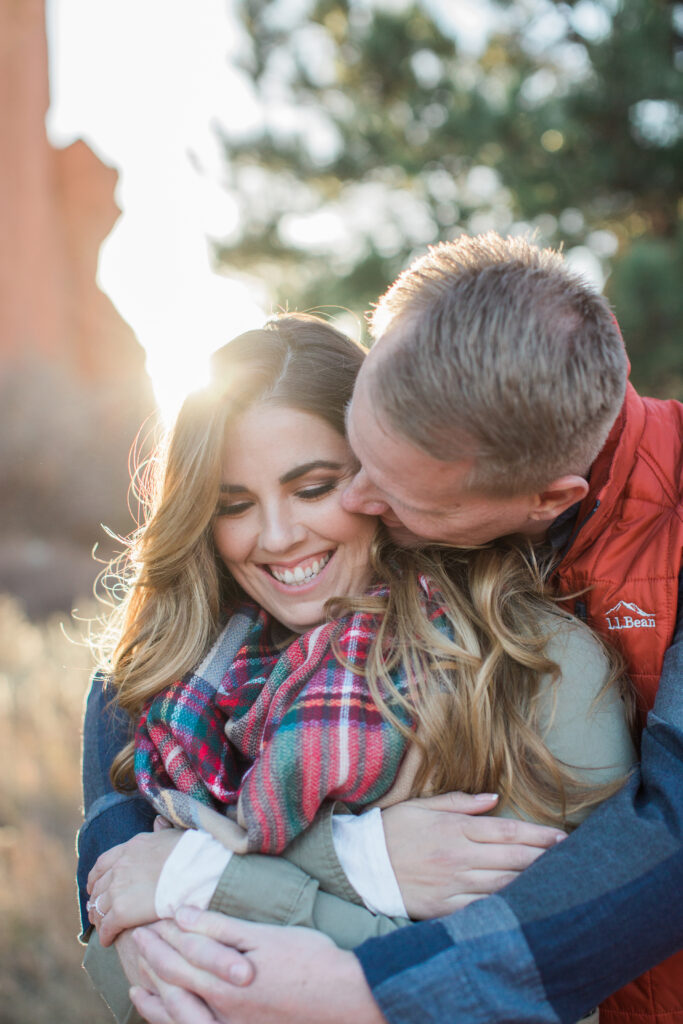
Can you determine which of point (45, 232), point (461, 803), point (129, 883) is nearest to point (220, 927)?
point (129, 883)

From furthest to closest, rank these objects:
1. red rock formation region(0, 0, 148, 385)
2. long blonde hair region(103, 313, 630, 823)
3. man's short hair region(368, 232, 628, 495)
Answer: red rock formation region(0, 0, 148, 385) < long blonde hair region(103, 313, 630, 823) < man's short hair region(368, 232, 628, 495)

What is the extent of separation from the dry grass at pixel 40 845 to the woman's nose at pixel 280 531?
883 millimetres

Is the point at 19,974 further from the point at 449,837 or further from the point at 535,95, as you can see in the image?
the point at 535,95

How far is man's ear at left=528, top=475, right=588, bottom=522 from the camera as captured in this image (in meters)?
1.71

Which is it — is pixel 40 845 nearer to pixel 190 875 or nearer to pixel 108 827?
pixel 108 827

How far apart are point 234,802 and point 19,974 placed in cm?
206

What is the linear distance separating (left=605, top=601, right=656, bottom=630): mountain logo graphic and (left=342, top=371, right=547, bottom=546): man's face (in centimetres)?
26

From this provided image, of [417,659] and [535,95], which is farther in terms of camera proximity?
[535,95]

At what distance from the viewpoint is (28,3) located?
1305 centimetres

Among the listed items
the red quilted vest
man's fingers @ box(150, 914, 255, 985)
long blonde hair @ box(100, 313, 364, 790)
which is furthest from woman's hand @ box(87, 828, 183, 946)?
the red quilted vest

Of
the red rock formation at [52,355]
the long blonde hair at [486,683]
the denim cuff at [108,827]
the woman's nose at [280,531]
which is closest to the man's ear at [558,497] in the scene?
the long blonde hair at [486,683]

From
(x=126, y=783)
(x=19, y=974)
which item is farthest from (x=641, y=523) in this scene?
(x=19, y=974)

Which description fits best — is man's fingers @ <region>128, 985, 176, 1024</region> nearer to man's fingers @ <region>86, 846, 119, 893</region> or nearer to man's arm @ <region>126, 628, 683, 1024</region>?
man's arm @ <region>126, 628, 683, 1024</region>

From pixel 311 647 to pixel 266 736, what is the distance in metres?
0.23
